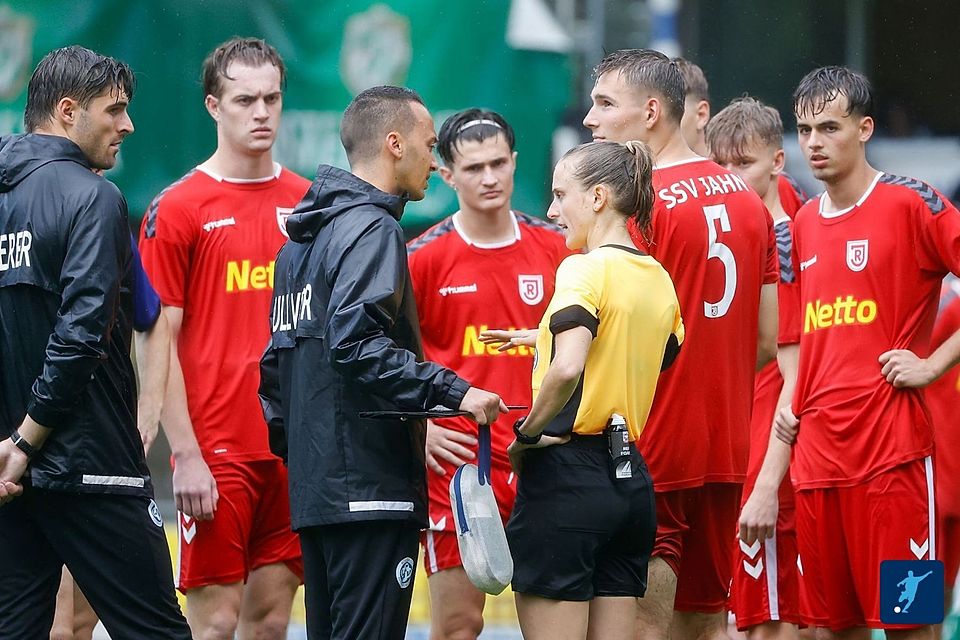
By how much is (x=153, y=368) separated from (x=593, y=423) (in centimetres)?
190

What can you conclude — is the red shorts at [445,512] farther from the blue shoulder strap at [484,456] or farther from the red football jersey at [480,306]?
the blue shoulder strap at [484,456]

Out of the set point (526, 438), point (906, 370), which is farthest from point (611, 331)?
point (906, 370)

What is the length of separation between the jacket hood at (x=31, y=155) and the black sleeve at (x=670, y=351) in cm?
209

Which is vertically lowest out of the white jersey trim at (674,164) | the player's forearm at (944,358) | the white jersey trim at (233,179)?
the player's forearm at (944,358)

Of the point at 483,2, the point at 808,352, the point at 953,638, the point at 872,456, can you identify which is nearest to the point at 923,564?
the point at 872,456

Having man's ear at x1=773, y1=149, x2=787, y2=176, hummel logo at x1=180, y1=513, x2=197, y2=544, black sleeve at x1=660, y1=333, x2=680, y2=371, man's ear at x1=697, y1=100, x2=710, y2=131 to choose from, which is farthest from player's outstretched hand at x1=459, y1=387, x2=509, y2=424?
man's ear at x1=773, y1=149, x2=787, y2=176

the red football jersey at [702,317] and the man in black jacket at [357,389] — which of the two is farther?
the red football jersey at [702,317]

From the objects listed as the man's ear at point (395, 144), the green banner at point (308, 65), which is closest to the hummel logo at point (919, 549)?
the man's ear at point (395, 144)

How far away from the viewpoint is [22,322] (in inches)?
199

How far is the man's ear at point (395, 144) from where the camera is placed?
5.09 meters

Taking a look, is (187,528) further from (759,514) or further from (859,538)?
(859,538)

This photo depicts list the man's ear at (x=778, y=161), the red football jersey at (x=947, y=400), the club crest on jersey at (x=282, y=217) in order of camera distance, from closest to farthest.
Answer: the club crest on jersey at (x=282, y=217) < the man's ear at (x=778, y=161) < the red football jersey at (x=947, y=400)

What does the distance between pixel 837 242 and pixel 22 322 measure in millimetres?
3071

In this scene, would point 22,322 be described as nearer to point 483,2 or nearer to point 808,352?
point 808,352
